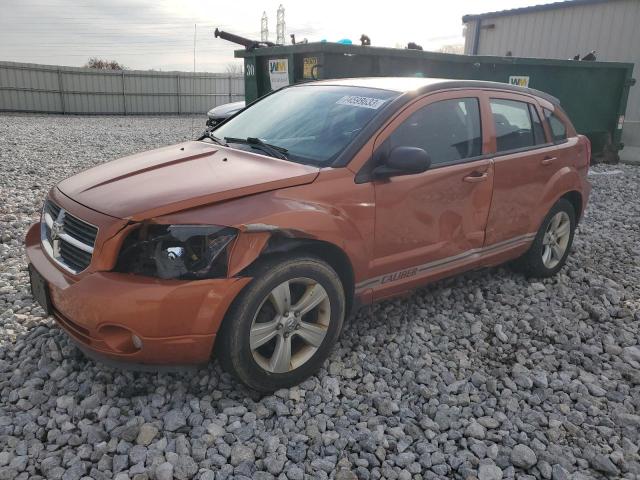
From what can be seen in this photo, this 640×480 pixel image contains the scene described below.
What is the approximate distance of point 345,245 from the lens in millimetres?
2943

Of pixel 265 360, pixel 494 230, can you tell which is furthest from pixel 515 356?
pixel 265 360

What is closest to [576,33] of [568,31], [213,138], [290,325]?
[568,31]

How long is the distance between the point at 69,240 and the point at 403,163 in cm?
184

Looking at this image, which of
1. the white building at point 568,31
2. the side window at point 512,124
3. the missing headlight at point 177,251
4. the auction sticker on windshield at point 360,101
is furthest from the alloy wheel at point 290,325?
the white building at point 568,31

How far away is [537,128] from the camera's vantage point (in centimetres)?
429

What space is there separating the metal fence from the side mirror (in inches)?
909

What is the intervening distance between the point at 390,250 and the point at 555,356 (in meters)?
1.32

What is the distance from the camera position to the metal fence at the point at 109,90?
71.5 ft

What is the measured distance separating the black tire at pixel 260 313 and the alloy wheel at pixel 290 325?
16 mm

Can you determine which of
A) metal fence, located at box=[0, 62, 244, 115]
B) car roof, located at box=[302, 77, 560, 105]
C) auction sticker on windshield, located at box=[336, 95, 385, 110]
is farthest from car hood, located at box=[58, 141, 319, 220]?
metal fence, located at box=[0, 62, 244, 115]

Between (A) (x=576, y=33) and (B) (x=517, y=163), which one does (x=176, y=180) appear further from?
(A) (x=576, y=33)

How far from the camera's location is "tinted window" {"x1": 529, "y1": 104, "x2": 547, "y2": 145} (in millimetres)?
4266

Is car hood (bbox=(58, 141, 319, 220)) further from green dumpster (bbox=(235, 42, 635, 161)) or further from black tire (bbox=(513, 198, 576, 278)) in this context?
green dumpster (bbox=(235, 42, 635, 161))

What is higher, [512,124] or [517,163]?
[512,124]
